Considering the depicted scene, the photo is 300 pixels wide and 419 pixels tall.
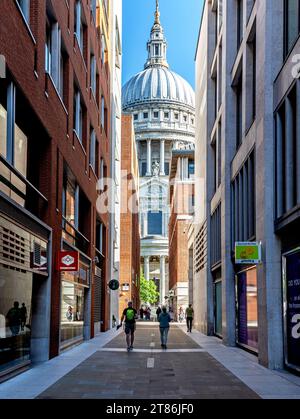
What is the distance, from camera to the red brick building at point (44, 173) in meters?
14.3

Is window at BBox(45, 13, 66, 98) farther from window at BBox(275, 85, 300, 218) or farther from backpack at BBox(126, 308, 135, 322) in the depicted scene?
backpack at BBox(126, 308, 135, 322)

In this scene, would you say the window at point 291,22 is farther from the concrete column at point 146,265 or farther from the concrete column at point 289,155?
the concrete column at point 146,265

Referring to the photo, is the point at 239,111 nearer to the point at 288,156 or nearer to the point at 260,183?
the point at 260,183

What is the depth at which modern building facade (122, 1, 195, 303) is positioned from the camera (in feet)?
505

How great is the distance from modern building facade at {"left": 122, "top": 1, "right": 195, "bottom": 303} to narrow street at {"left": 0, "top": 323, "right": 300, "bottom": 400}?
129m

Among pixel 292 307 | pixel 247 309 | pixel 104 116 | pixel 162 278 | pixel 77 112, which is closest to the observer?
pixel 292 307

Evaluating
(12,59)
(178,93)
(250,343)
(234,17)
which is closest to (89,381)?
(12,59)

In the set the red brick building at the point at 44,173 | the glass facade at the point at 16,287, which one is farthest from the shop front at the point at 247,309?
the glass facade at the point at 16,287

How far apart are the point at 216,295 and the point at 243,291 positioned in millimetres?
9234

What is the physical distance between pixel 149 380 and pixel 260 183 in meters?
6.33

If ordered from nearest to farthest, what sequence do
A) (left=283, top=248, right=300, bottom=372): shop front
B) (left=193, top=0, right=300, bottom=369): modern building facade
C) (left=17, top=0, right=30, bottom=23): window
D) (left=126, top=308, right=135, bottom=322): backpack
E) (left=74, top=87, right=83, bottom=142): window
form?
1. (left=283, top=248, right=300, bottom=372): shop front
2. (left=193, top=0, right=300, bottom=369): modern building facade
3. (left=17, top=0, right=30, bottom=23): window
4. (left=126, top=308, right=135, bottom=322): backpack
5. (left=74, top=87, right=83, bottom=142): window

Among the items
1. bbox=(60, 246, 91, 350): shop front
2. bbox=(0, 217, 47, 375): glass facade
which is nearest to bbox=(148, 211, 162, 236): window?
bbox=(60, 246, 91, 350): shop front

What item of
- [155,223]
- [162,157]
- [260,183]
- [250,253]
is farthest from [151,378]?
[162,157]

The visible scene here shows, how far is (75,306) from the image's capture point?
25.9m
